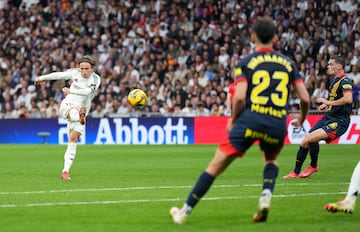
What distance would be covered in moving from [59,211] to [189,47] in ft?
81.7

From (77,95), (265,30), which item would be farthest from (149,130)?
(265,30)

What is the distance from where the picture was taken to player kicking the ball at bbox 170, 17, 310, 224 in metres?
9.12

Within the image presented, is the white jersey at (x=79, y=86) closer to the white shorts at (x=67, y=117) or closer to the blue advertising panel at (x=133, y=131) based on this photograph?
the white shorts at (x=67, y=117)

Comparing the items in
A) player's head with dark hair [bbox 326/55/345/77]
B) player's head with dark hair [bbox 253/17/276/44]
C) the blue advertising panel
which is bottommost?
the blue advertising panel

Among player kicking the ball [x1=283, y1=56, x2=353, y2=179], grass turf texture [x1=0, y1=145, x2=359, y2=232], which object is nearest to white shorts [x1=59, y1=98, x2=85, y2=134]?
grass turf texture [x1=0, y1=145, x2=359, y2=232]

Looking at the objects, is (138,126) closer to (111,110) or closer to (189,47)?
(111,110)

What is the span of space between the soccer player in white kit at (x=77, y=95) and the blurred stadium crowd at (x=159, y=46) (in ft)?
49.8

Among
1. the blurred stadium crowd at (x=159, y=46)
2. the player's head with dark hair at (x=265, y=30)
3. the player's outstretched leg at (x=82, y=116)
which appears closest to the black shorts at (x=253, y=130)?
the player's head with dark hair at (x=265, y=30)

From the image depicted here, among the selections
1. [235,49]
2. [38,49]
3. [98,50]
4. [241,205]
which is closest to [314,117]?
[235,49]

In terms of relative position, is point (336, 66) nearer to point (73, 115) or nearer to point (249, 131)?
point (73, 115)

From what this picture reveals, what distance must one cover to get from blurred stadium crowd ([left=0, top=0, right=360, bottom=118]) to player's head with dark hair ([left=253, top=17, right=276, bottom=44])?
2088cm

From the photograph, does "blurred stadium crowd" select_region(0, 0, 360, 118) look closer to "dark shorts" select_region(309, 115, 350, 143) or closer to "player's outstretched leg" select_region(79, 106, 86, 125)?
"dark shorts" select_region(309, 115, 350, 143)

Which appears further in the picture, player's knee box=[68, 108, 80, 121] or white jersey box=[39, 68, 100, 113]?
white jersey box=[39, 68, 100, 113]

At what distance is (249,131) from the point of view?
916cm
